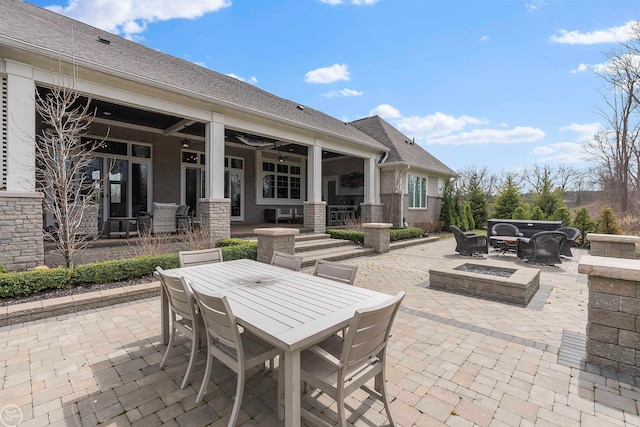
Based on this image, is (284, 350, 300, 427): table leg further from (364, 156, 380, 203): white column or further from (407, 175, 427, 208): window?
(407, 175, 427, 208): window

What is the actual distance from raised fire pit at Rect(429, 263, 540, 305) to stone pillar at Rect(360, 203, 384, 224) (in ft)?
23.5

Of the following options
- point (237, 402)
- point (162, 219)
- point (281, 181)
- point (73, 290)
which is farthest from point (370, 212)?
point (237, 402)

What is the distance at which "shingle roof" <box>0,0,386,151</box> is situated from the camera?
559 cm

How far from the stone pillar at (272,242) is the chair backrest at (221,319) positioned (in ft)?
14.4

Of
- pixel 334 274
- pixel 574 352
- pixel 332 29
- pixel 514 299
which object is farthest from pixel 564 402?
pixel 332 29

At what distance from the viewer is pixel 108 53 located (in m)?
7.04

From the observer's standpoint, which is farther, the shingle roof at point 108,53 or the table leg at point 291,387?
the shingle roof at point 108,53

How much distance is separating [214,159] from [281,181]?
7.13m

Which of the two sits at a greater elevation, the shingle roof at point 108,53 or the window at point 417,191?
the shingle roof at point 108,53

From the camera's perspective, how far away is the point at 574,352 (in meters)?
3.22

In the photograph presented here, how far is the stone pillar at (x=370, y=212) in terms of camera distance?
13328mm

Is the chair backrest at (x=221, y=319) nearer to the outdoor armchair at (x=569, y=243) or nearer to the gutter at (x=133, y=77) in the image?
the gutter at (x=133, y=77)

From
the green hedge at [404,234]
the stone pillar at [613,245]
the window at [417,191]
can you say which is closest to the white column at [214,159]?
the green hedge at [404,234]

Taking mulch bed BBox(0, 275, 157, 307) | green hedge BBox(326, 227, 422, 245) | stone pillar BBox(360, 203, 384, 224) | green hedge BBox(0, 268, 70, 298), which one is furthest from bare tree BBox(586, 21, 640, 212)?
green hedge BBox(0, 268, 70, 298)
